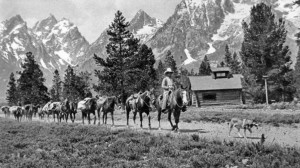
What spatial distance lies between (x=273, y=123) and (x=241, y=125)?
7366 mm

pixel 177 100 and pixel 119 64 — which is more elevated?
pixel 119 64

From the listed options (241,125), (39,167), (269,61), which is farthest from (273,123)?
(269,61)

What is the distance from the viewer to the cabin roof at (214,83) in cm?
5912

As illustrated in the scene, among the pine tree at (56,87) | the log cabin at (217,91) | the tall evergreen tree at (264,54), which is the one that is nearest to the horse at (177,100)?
the tall evergreen tree at (264,54)

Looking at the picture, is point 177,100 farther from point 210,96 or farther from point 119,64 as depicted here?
point 210,96

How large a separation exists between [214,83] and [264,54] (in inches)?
521

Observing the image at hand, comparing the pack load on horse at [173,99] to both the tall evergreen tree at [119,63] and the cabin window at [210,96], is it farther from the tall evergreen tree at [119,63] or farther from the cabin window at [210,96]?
the cabin window at [210,96]

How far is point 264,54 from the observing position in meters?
49.1

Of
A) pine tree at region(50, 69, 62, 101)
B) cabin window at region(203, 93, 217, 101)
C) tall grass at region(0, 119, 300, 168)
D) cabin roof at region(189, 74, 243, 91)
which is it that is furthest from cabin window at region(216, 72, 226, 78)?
pine tree at region(50, 69, 62, 101)

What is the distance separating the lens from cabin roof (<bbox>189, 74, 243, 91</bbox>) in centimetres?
5912

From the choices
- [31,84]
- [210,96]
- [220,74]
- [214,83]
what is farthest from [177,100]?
[31,84]

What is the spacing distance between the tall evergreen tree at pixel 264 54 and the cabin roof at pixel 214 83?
26.9 ft

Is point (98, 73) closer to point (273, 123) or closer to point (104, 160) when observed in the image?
point (273, 123)

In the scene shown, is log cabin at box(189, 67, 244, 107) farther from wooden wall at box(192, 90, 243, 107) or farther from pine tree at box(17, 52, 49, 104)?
pine tree at box(17, 52, 49, 104)
